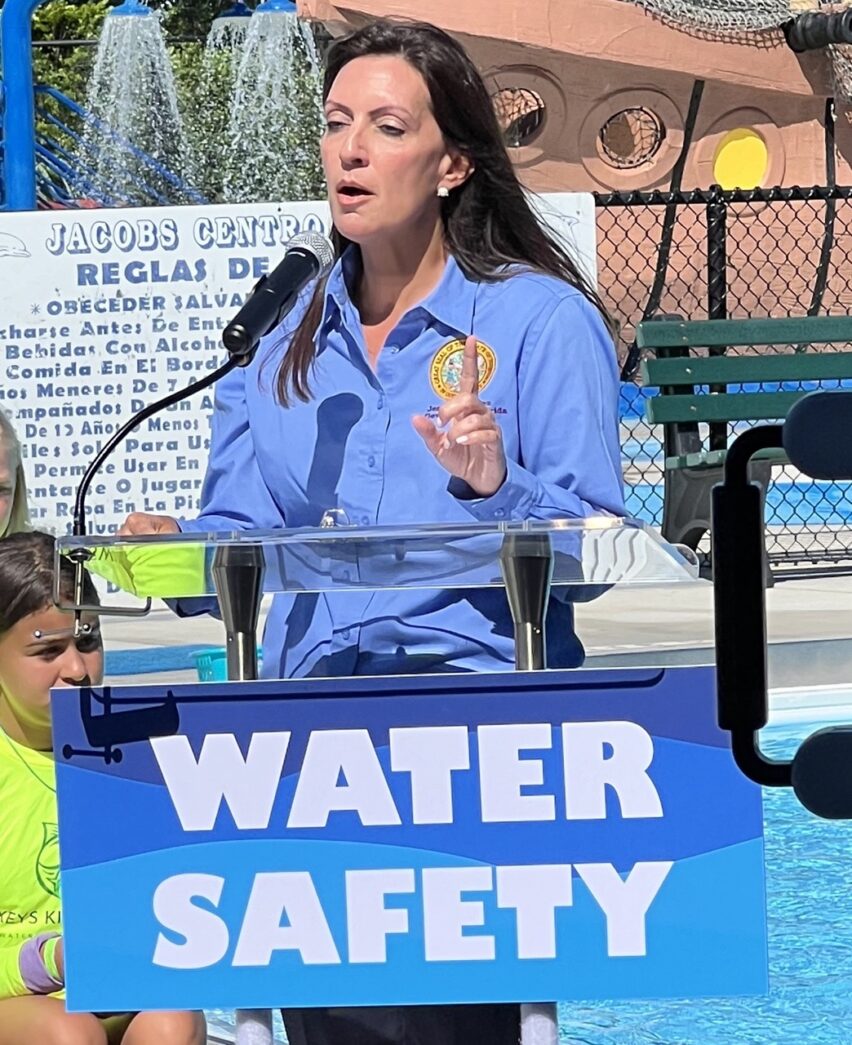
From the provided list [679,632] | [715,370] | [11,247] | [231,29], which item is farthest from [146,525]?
[231,29]

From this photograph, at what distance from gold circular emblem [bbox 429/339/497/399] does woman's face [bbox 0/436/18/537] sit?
5.65 feet

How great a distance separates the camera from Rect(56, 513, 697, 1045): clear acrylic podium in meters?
1.67

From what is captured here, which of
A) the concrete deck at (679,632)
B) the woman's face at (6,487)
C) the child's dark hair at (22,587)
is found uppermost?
the woman's face at (6,487)

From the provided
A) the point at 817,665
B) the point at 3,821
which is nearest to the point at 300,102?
the point at 817,665

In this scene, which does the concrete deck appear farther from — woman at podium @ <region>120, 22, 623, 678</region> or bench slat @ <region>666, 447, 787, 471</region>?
woman at podium @ <region>120, 22, 623, 678</region>

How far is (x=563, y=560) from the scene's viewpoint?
1.77m

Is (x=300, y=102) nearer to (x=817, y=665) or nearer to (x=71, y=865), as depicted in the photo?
(x=817, y=665)

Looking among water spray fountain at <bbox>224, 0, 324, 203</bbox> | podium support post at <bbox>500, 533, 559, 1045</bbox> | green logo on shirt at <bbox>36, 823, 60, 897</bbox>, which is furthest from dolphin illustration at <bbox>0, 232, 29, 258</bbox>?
water spray fountain at <bbox>224, 0, 324, 203</bbox>

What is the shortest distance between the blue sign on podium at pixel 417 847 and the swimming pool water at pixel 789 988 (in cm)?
197

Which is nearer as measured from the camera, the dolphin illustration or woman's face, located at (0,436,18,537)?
woman's face, located at (0,436,18,537)

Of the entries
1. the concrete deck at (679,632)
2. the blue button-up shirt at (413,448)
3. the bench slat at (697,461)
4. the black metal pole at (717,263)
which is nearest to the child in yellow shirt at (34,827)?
the blue button-up shirt at (413,448)

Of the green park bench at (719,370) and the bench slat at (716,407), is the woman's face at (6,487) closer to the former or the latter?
the green park bench at (719,370)

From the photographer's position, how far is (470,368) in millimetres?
1988

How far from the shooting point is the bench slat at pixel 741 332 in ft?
26.2
